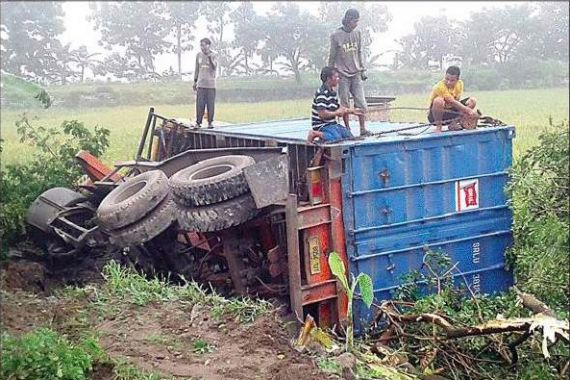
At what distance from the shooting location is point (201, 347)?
16.5 ft

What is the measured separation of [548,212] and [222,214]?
281 centimetres

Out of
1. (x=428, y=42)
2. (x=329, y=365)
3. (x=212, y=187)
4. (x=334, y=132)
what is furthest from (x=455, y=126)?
(x=428, y=42)

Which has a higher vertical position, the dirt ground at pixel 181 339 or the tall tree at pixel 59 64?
the tall tree at pixel 59 64

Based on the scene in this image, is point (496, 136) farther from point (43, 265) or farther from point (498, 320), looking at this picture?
point (43, 265)

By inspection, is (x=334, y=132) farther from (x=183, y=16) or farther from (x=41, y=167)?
(x=41, y=167)

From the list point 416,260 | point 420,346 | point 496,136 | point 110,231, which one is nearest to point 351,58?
point 496,136

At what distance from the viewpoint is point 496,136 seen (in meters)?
7.98

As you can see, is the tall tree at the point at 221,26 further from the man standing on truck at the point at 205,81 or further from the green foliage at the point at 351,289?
the green foliage at the point at 351,289

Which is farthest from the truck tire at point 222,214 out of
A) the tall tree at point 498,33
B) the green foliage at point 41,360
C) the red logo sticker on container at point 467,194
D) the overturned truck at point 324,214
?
the tall tree at point 498,33

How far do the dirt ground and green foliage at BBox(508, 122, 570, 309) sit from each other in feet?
8.10

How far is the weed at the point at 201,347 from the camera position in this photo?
4.99m

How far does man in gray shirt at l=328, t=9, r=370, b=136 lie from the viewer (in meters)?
8.55

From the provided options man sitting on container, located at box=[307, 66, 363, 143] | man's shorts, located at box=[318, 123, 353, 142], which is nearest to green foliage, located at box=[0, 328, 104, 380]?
man's shorts, located at box=[318, 123, 353, 142]

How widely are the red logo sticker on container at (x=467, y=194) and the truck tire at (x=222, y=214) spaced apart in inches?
80.9
